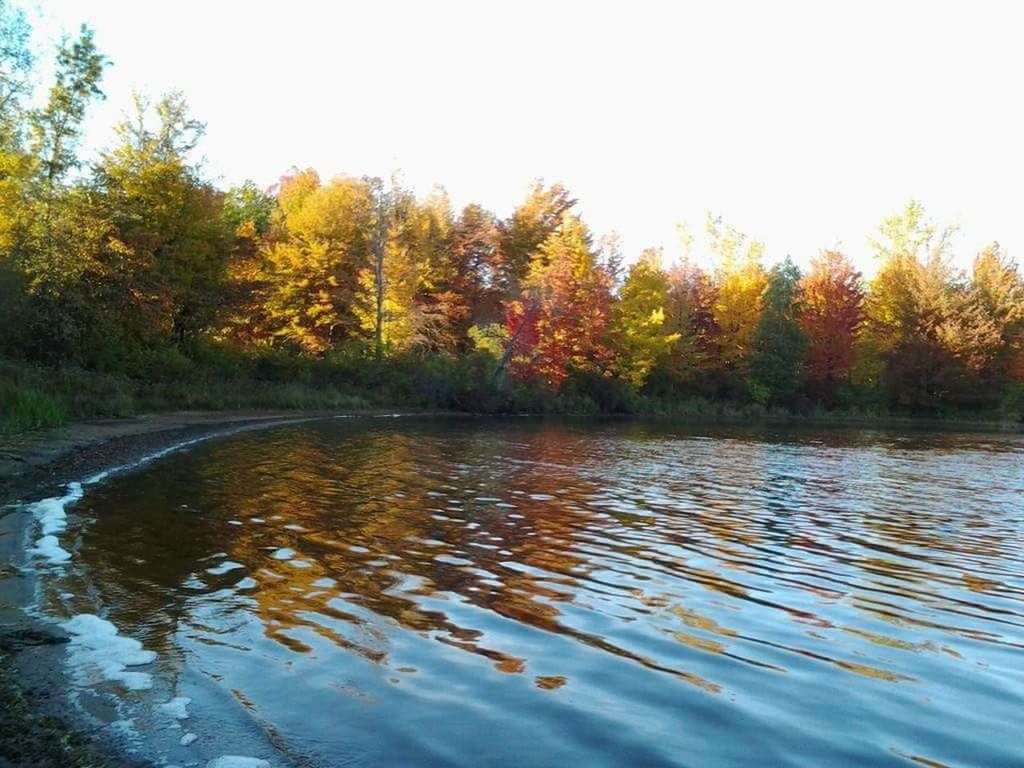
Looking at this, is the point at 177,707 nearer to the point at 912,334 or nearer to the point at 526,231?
the point at 526,231

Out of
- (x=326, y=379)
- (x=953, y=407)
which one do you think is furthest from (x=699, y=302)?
(x=326, y=379)

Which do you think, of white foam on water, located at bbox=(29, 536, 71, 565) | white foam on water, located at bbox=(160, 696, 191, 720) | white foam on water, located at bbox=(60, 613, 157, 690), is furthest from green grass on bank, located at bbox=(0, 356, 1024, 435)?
white foam on water, located at bbox=(160, 696, 191, 720)

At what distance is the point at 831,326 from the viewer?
6331 centimetres

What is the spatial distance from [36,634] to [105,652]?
678mm

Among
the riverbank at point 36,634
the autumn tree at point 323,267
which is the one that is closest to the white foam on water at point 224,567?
the riverbank at point 36,634

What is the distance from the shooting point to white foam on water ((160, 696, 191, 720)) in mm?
5008

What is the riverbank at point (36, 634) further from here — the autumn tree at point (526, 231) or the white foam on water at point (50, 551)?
the autumn tree at point (526, 231)

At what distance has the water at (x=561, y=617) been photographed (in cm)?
506

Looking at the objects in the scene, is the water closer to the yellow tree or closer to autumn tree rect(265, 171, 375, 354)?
autumn tree rect(265, 171, 375, 354)

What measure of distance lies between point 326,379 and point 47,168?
16397 millimetres

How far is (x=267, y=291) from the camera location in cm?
4072

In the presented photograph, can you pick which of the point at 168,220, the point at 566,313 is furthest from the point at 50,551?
the point at 566,313

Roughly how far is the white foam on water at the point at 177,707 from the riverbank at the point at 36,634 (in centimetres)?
47

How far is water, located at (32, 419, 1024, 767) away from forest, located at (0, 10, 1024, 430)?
40.5 ft
